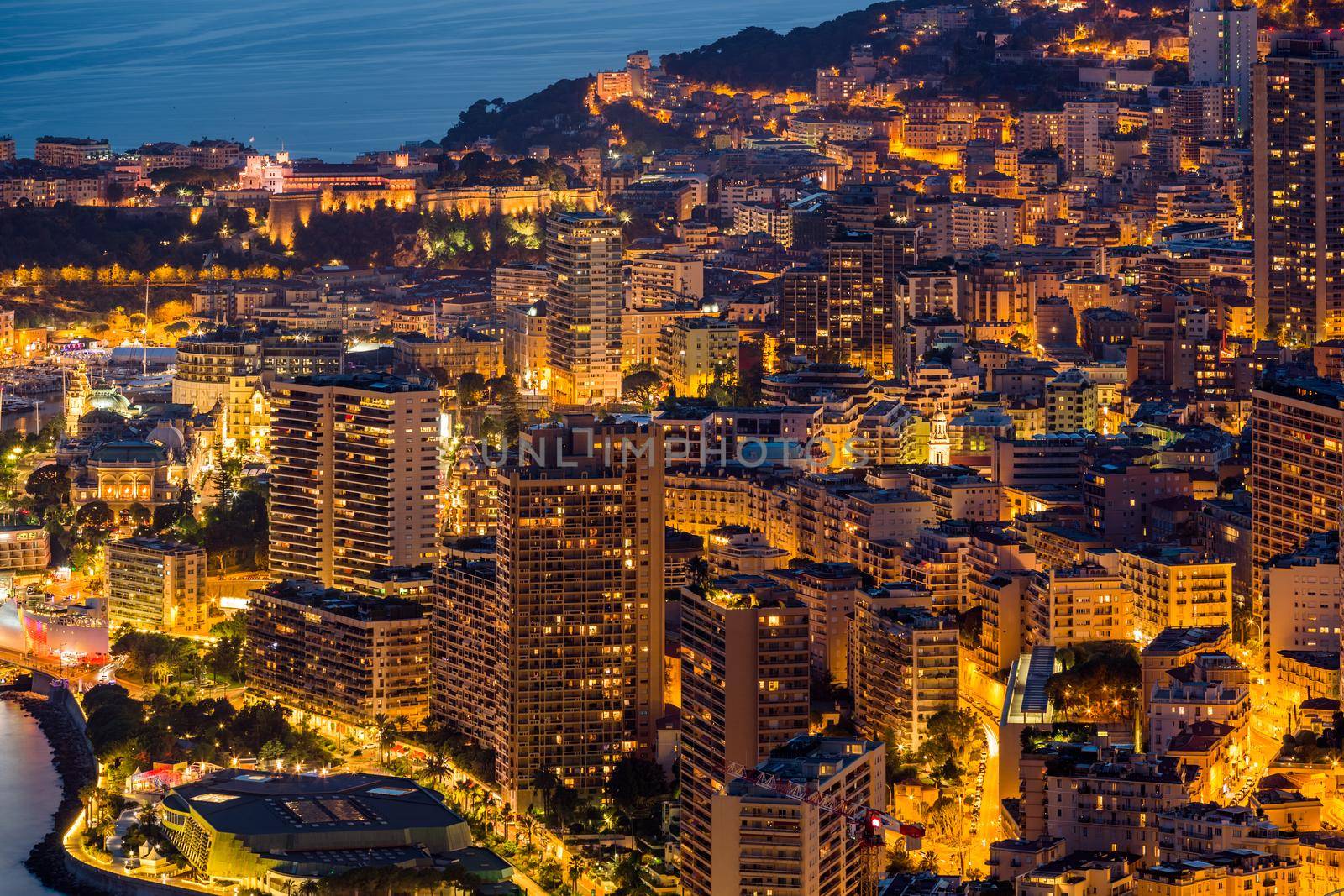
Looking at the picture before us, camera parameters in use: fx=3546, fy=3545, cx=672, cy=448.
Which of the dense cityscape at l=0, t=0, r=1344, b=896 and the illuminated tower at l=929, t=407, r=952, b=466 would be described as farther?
the illuminated tower at l=929, t=407, r=952, b=466

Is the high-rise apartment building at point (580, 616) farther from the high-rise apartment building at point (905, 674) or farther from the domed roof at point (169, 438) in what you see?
the domed roof at point (169, 438)

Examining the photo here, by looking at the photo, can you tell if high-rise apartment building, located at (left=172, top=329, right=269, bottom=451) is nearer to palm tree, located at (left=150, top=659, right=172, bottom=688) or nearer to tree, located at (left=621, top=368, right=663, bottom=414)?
tree, located at (left=621, top=368, right=663, bottom=414)

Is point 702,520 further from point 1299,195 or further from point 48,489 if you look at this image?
point 1299,195

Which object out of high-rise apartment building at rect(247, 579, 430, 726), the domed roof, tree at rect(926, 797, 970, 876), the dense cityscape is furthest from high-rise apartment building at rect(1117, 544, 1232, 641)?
the domed roof

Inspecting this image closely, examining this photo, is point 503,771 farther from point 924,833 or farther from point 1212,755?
point 1212,755

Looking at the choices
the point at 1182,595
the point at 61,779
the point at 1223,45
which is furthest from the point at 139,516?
the point at 1223,45
